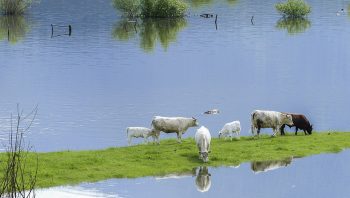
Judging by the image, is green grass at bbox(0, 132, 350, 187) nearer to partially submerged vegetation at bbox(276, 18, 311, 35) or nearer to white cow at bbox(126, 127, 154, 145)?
white cow at bbox(126, 127, 154, 145)

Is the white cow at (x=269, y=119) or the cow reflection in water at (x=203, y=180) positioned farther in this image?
the white cow at (x=269, y=119)

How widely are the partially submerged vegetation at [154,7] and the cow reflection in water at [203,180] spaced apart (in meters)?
91.2

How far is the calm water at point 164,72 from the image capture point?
53812mm

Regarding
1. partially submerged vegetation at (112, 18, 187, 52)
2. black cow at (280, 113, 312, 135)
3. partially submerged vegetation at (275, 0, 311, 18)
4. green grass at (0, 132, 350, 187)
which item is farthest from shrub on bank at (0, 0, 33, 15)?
green grass at (0, 132, 350, 187)

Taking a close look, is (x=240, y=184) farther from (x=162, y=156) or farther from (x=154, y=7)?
(x=154, y=7)

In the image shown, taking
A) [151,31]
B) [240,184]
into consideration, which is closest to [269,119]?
[240,184]

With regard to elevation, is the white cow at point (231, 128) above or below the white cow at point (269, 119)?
below

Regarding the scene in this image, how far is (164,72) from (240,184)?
141ft

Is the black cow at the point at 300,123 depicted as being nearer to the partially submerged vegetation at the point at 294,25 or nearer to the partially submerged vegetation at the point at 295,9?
the partially submerged vegetation at the point at 294,25

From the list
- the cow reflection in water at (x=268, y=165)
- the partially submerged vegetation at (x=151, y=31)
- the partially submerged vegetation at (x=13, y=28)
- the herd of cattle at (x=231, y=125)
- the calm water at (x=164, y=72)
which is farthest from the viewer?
the partially submerged vegetation at (x=13, y=28)

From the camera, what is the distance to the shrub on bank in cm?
13750

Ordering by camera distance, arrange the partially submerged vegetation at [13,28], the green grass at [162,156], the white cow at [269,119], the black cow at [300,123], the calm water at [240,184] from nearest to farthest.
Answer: the calm water at [240,184], the green grass at [162,156], the white cow at [269,119], the black cow at [300,123], the partially submerged vegetation at [13,28]

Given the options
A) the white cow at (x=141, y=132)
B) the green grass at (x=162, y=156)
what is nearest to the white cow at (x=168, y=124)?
the white cow at (x=141, y=132)

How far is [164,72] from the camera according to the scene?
250 ft
